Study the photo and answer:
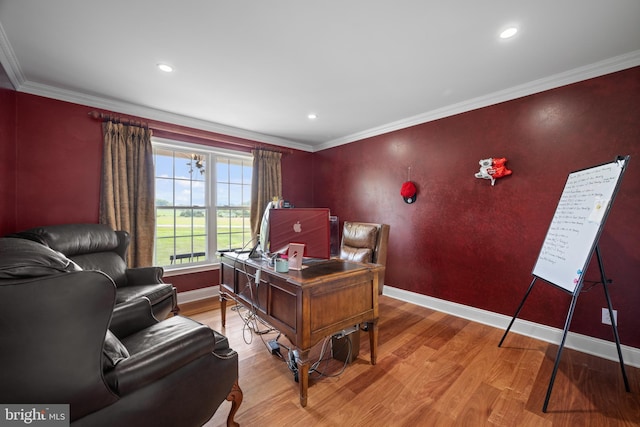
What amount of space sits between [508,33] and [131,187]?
3.84 metres

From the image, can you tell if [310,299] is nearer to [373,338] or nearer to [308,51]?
[373,338]

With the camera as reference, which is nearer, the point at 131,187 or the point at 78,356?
the point at 78,356

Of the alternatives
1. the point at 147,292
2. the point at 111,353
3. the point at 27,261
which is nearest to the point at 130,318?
the point at 111,353

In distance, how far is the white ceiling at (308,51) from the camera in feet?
5.21

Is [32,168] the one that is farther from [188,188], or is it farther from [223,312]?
[223,312]

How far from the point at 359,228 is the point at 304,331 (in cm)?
163

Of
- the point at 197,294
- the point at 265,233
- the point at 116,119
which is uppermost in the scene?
the point at 116,119

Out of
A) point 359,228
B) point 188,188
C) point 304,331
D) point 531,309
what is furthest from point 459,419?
point 188,188

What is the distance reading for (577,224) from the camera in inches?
72.4

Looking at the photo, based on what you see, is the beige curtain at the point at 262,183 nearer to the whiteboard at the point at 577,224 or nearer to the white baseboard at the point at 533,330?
the white baseboard at the point at 533,330

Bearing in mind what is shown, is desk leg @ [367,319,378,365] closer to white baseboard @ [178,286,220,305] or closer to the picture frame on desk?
the picture frame on desk

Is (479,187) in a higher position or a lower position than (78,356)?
higher

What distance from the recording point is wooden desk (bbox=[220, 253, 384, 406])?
1565 mm

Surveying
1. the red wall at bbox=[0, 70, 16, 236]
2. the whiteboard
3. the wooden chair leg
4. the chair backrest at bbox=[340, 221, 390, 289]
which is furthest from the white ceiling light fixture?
the whiteboard
